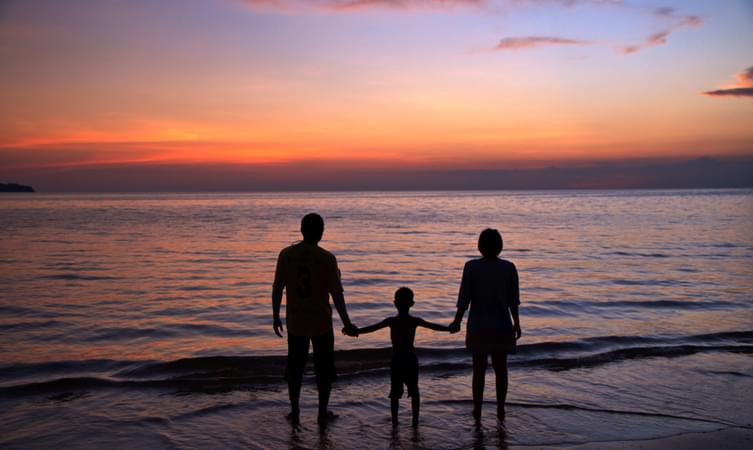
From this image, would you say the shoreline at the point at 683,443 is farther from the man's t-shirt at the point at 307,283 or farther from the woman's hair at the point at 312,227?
the woman's hair at the point at 312,227

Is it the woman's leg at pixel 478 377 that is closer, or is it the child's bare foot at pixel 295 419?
the woman's leg at pixel 478 377

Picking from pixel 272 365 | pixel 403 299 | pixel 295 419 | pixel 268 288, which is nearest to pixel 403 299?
pixel 403 299

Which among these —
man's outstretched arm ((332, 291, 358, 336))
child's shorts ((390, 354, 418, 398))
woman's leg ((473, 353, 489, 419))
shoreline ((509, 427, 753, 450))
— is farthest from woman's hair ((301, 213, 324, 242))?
shoreline ((509, 427, 753, 450))

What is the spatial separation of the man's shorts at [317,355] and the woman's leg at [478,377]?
1540mm

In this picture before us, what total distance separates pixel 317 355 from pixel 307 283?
830 millimetres

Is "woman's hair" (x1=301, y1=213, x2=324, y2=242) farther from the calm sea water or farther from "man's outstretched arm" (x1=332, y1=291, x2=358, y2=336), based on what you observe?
the calm sea water

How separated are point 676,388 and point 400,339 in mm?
4309

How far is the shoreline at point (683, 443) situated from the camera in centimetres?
563

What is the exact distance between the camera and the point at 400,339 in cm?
594

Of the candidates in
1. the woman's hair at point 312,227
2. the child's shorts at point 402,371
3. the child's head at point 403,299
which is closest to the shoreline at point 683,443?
the child's shorts at point 402,371

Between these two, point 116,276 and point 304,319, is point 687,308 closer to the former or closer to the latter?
point 304,319

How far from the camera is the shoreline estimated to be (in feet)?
18.5

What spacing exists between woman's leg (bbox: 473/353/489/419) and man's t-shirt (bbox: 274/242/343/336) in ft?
5.45

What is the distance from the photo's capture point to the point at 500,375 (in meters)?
6.36
